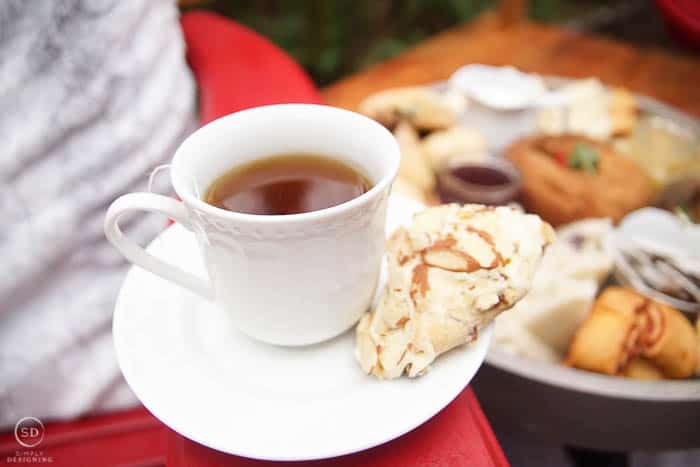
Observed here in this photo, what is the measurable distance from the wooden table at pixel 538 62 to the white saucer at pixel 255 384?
46.8 inches

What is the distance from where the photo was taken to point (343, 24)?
290cm

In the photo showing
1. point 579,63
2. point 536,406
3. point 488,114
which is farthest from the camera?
point 579,63

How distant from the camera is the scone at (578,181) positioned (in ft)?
4.12

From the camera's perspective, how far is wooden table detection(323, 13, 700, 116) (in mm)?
1773

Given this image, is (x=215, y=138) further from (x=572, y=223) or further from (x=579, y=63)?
(x=579, y=63)

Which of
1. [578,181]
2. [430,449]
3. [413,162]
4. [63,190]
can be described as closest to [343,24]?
[413,162]

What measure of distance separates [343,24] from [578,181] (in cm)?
196

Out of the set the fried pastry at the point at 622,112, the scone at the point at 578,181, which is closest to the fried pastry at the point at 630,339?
the scone at the point at 578,181

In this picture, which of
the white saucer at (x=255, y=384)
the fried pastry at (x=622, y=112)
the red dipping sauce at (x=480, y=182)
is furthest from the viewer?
the fried pastry at (x=622, y=112)

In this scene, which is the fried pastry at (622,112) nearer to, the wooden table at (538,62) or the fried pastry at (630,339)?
the wooden table at (538,62)

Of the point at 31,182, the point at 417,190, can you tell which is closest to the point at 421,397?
the point at 31,182

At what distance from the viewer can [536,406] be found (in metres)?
0.90

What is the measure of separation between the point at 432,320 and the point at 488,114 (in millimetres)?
1137

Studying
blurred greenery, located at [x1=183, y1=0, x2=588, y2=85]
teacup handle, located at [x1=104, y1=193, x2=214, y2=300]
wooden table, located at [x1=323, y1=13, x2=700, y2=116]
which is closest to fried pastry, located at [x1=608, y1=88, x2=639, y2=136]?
wooden table, located at [x1=323, y1=13, x2=700, y2=116]
